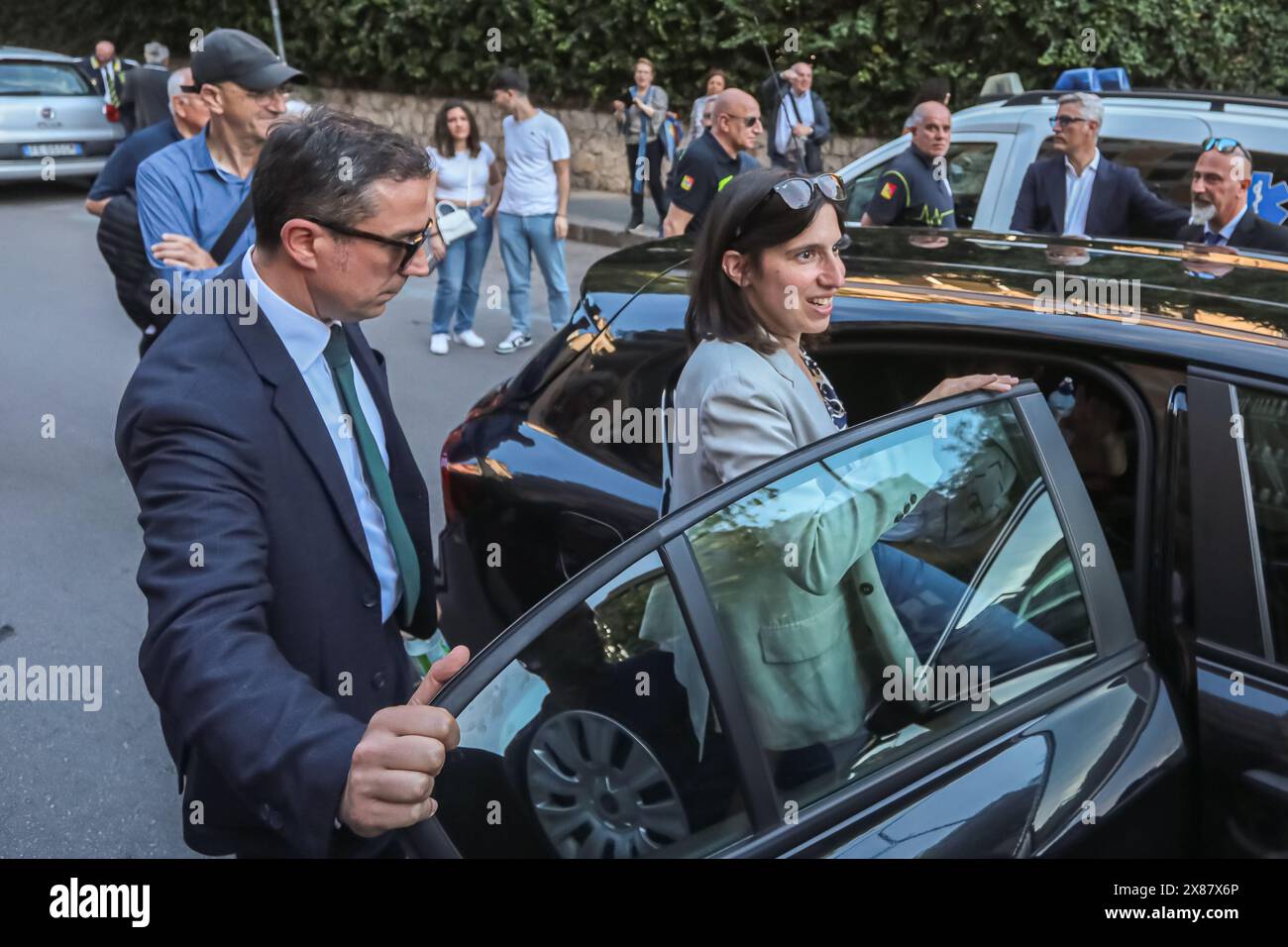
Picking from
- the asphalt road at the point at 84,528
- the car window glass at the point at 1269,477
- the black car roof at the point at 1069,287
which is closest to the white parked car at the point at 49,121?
the asphalt road at the point at 84,528

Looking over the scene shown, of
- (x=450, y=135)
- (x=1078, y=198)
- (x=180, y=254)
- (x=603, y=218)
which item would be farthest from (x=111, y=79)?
(x=180, y=254)

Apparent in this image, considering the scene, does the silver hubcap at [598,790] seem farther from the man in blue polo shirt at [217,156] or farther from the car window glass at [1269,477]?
the man in blue polo shirt at [217,156]

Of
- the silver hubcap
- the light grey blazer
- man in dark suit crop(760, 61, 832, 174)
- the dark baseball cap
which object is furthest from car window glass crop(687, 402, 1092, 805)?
man in dark suit crop(760, 61, 832, 174)

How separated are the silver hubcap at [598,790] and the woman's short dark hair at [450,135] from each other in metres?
6.99

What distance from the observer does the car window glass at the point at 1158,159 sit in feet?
19.0

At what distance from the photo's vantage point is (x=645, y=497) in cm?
273

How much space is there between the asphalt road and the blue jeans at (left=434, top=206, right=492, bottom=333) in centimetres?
24

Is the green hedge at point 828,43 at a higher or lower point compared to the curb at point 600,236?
higher

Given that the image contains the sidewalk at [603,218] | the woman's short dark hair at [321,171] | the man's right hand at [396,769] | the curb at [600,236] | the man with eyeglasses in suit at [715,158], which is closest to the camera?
the man's right hand at [396,769]

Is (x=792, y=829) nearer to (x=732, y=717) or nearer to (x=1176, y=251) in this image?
(x=732, y=717)

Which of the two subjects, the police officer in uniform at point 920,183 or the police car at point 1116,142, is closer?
the police car at point 1116,142

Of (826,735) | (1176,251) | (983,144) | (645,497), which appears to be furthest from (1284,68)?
(826,735)

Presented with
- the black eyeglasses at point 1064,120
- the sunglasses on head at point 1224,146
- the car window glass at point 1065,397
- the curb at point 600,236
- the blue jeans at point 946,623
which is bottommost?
the curb at point 600,236

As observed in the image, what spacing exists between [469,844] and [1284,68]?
513 inches
